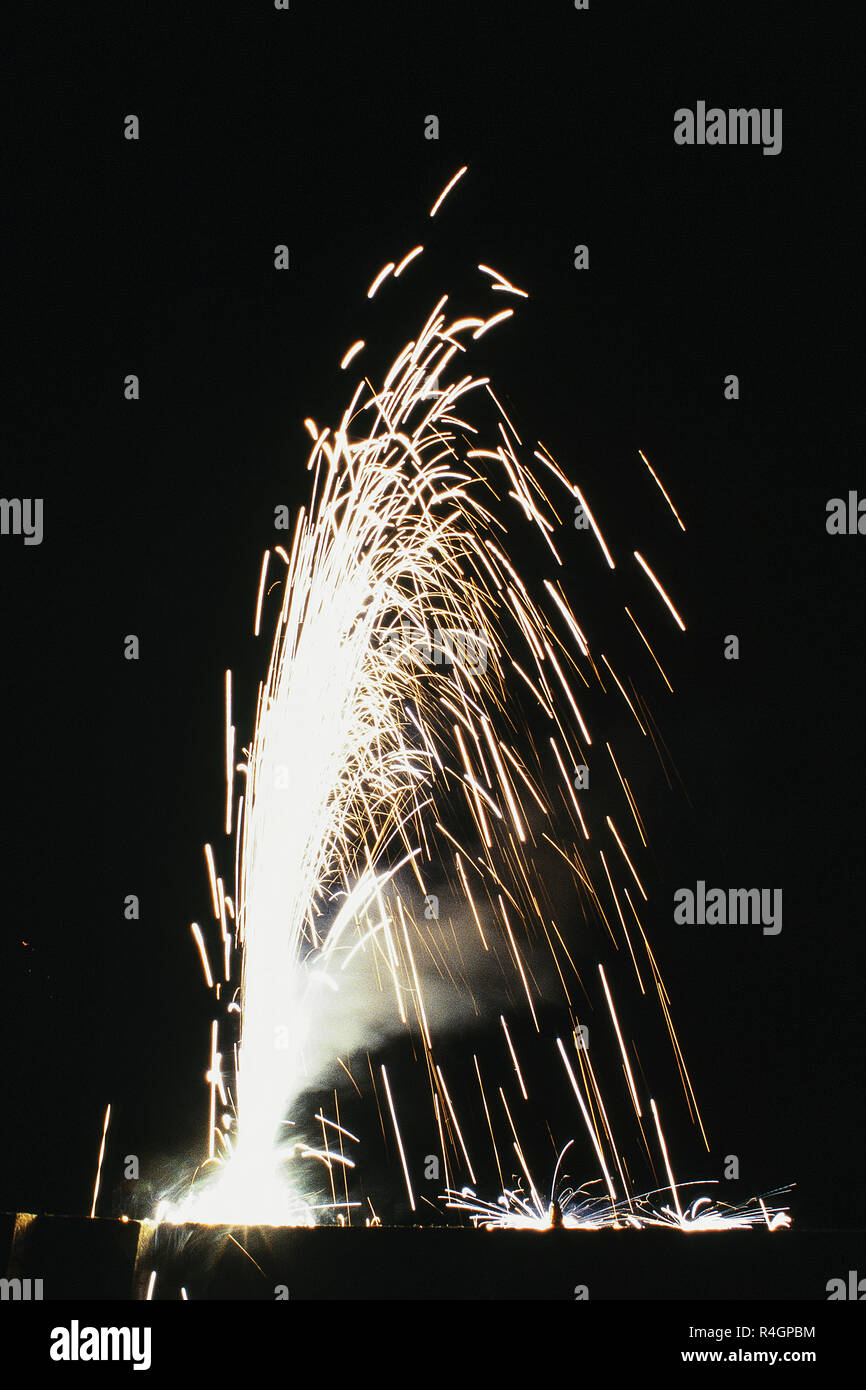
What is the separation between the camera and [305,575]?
10.0 meters

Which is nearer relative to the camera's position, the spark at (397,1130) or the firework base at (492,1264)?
the firework base at (492,1264)

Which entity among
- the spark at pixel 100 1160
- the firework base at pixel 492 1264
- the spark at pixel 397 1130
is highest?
the firework base at pixel 492 1264

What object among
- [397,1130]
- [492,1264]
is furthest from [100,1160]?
[492,1264]

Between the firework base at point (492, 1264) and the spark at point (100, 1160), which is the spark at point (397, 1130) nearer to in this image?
the spark at point (100, 1160)

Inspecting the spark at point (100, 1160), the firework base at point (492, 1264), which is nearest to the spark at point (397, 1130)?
the spark at point (100, 1160)

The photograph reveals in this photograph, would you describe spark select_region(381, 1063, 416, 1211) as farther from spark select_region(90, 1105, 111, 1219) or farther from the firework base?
the firework base

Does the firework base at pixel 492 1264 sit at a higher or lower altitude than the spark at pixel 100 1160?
higher

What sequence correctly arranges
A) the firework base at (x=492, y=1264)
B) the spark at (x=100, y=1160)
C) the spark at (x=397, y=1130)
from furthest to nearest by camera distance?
→ the spark at (x=397, y=1130) < the spark at (x=100, y=1160) < the firework base at (x=492, y=1264)

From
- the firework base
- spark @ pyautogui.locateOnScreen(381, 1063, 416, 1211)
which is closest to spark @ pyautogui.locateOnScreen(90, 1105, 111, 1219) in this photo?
spark @ pyautogui.locateOnScreen(381, 1063, 416, 1211)

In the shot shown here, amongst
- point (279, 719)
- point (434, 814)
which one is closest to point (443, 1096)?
point (434, 814)

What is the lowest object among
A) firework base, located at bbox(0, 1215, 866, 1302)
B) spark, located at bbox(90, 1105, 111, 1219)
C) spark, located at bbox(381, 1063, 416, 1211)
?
spark, located at bbox(381, 1063, 416, 1211)
